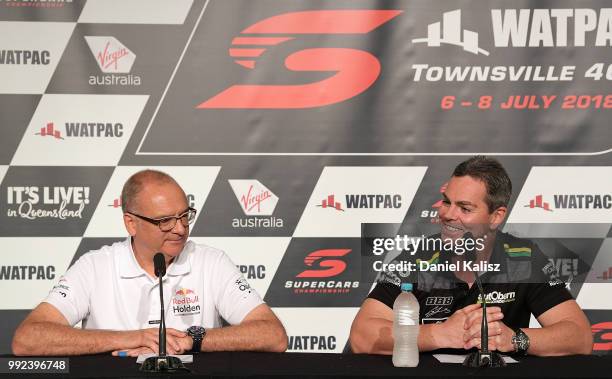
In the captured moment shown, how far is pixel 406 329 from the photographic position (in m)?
2.41

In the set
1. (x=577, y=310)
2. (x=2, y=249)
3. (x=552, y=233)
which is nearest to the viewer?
(x=552, y=233)

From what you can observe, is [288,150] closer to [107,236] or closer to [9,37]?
[107,236]

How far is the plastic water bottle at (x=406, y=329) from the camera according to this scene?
232 centimetres

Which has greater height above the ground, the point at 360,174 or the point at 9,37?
the point at 9,37

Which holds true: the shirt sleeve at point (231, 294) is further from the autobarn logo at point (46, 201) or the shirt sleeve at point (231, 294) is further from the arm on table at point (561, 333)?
the autobarn logo at point (46, 201)

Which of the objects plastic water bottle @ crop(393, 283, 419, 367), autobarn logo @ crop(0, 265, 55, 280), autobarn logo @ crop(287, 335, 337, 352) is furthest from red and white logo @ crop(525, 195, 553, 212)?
autobarn logo @ crop(0, 265, 55, 280)

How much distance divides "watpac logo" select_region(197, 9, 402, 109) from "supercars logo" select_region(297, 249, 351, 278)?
2.22 ft

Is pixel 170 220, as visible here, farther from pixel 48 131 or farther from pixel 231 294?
pixel 48 131

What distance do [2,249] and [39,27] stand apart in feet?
3.37

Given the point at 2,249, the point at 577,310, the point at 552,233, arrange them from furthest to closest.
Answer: the point at 2,249 → the point at 577,310 → the point at 552,233

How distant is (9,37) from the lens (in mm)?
4086

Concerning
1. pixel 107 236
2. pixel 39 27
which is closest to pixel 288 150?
pixel 107 236

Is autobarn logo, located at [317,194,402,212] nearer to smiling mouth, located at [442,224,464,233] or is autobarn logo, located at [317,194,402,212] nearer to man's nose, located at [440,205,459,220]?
man's nose, located at [440,205,459,220]

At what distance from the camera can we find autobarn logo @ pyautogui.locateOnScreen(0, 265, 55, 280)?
13.3ft
